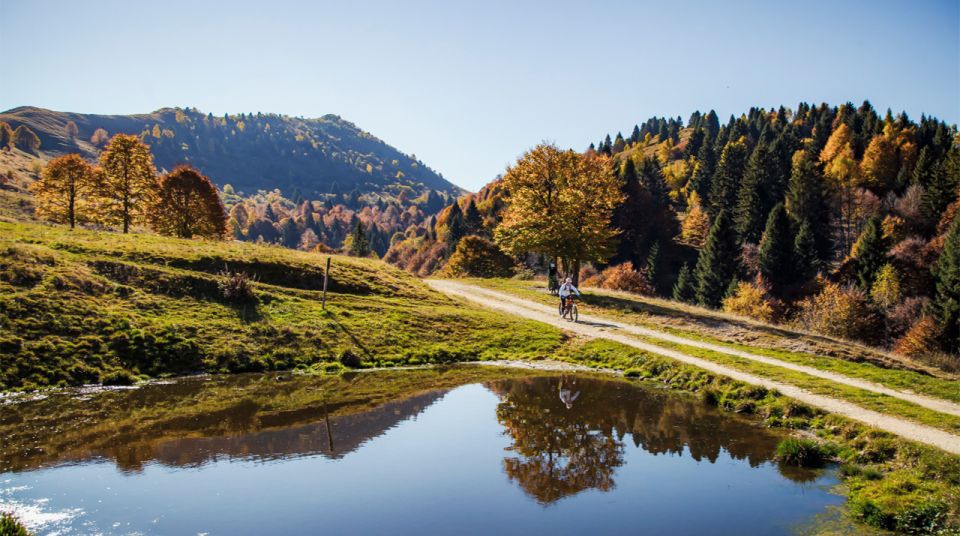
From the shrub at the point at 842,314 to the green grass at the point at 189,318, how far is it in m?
61.4

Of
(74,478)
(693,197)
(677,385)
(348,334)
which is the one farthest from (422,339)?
(693,197)

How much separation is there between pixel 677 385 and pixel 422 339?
1289cm

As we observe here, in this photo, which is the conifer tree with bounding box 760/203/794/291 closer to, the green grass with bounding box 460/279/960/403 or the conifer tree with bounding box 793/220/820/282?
the conifer tree with bounding box 793/220/820/282

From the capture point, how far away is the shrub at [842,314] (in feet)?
255

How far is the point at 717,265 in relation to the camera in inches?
3824

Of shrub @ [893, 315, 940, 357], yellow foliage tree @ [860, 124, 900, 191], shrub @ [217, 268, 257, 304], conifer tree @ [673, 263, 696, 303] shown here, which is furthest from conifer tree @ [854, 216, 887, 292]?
shrub @ [217, 268, 257, 304]

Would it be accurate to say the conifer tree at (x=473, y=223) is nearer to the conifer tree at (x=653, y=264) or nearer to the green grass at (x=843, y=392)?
the conifer tree at (x=653, y=264)

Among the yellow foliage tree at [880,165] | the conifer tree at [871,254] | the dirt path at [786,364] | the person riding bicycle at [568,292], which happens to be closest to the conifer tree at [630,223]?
the conifer tree at [871,254]

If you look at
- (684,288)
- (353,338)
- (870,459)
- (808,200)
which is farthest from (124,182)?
(808,200)

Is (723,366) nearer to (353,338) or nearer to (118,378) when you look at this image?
(353,338)

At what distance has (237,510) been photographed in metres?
10.4

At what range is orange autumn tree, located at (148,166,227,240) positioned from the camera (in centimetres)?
5538

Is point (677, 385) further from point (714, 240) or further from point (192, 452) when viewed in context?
point (714, 240)

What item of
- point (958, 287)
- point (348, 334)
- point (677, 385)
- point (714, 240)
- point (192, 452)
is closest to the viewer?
point (192, 452)
